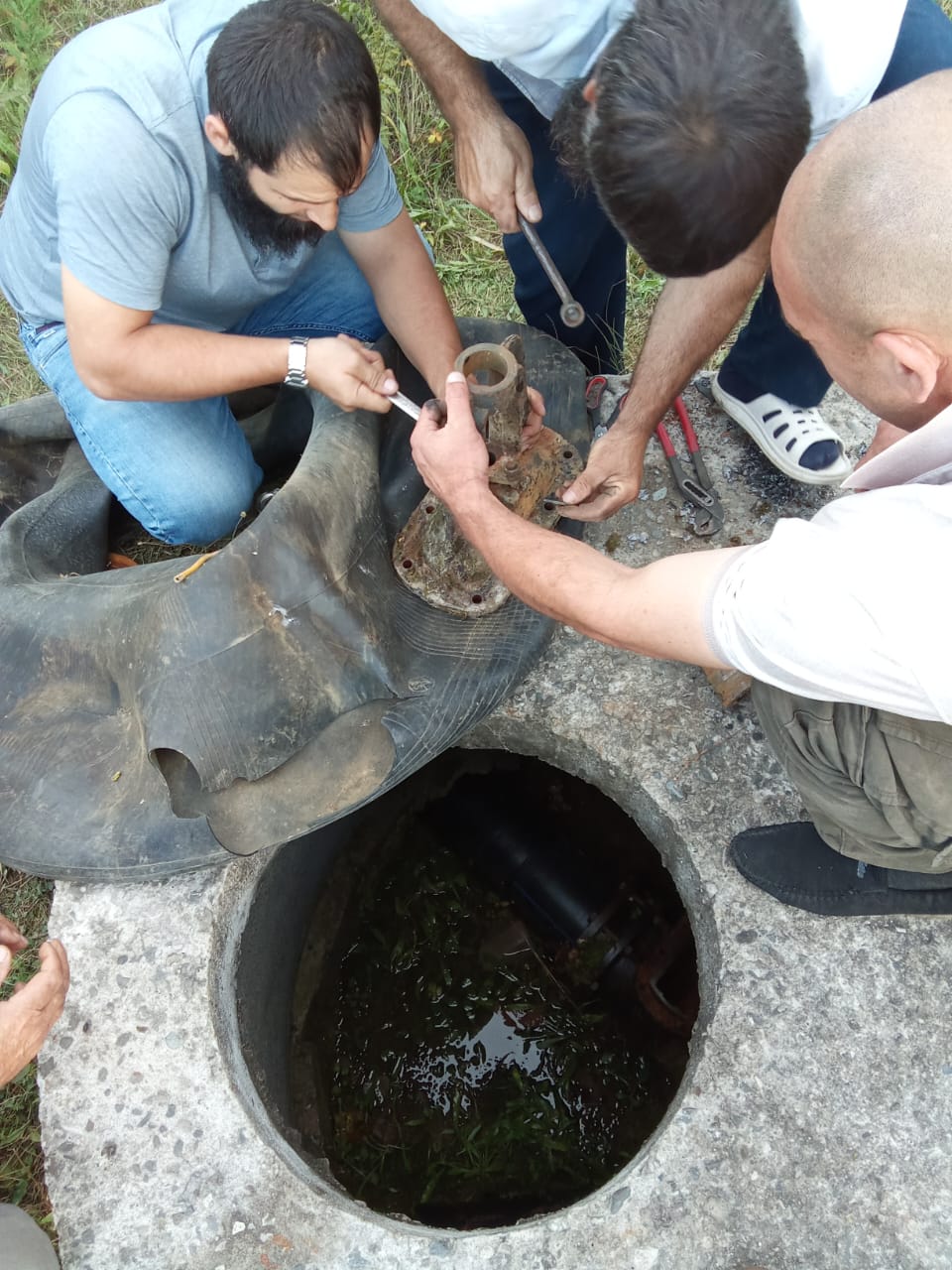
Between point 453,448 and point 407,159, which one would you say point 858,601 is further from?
point 407,159

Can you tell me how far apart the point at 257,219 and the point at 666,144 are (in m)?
1.00

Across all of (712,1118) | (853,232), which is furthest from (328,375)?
(712,1118)

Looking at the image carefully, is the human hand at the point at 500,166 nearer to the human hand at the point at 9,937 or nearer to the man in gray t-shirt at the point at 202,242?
the man in gray t-shirt at the point at 202,242

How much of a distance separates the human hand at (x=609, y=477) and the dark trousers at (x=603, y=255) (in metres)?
0.58

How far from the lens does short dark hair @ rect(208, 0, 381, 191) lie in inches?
64.6

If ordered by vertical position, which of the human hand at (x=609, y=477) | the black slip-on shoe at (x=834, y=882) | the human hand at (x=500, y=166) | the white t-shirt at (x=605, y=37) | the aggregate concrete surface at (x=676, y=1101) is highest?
the white t-shirt at (x=605, y=37)

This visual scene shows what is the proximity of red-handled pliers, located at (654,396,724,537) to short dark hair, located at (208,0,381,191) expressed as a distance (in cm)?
108

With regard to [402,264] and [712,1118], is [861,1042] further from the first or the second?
[402,264]

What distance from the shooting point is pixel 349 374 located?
205cm

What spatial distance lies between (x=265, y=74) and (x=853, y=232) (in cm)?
109

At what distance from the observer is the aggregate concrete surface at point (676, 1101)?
1.69 m

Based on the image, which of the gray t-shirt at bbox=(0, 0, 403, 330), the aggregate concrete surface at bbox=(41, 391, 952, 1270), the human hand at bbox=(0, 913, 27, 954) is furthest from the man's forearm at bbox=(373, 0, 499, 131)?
the human hand at bbox=(0, 913, 27, 954)

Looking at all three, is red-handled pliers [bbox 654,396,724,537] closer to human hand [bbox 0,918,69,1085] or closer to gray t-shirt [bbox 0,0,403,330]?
gray t-shirt [bbox 0,0,403,330]

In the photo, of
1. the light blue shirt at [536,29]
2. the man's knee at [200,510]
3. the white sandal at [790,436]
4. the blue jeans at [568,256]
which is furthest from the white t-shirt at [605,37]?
the man's knee at [200,510]
